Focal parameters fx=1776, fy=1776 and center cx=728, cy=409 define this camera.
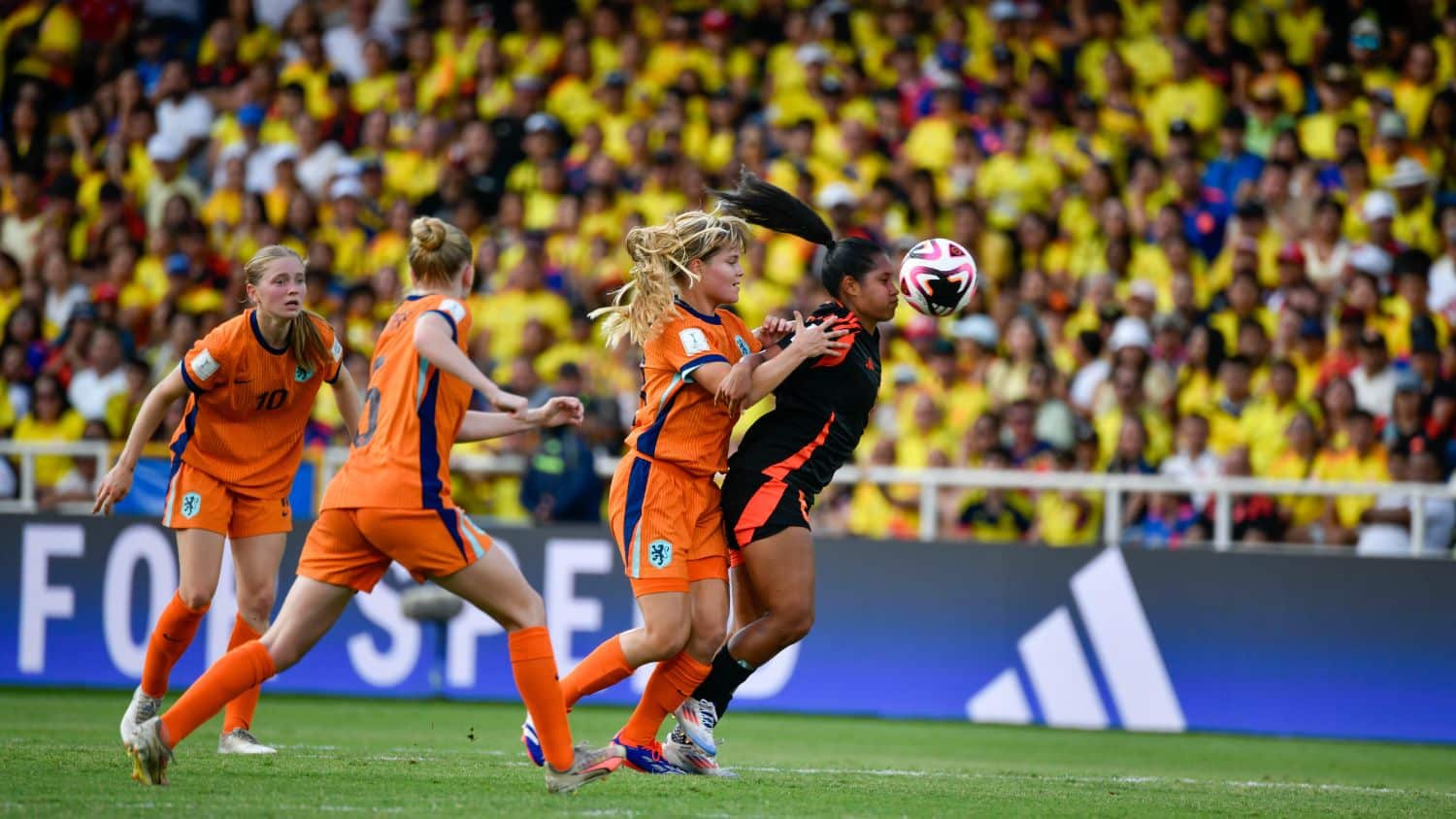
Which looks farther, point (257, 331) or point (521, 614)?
point (257, 331)

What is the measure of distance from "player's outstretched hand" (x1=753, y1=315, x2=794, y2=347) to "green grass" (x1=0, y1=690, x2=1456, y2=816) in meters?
1.82

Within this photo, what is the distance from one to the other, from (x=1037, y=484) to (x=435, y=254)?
6260 mm

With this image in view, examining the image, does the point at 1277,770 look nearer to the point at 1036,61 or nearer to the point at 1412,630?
the point at 1412,630

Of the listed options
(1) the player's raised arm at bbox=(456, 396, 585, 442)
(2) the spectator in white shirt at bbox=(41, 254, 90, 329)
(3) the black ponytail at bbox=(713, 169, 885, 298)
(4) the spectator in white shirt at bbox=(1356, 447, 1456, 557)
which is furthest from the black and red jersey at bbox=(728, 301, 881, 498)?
(2) the spectator in white shirt at bbox=(41, 254, 90, 329)

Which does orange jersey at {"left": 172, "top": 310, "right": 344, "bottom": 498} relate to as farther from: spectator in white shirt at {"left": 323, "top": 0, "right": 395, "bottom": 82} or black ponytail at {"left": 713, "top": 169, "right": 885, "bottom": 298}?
spectator in white shirt at {"left": 323, "top": 0, "right": 395, "bottom": 82}

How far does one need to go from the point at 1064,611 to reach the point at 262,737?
536 centimetres

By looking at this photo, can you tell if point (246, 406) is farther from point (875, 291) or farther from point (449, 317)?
point (875, 291)

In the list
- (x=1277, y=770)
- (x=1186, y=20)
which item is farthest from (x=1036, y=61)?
(x=1277, y=770)

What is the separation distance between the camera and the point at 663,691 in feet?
23.2

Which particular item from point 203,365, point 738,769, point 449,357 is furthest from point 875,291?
point 203,365

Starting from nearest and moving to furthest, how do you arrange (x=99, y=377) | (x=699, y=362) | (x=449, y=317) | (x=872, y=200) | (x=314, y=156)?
(x=449, y=317)
(x=699, y=362)
(x=99, y=377)
(x=872, y=200)
(x=314, y=156)

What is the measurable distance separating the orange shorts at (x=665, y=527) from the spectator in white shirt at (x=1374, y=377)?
270 inches

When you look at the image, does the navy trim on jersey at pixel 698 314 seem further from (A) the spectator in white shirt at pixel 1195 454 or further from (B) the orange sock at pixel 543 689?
(A) the spectator in white shirt at pixel 1195 454

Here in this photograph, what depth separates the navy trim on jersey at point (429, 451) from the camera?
19.9 feet
